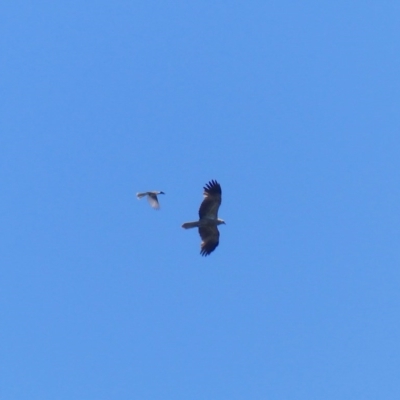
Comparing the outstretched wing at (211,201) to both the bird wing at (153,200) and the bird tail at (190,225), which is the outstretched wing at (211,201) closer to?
the bird tail at (190,225)

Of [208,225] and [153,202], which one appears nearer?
[208,225]

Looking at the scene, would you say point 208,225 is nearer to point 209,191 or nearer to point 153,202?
point 209,191

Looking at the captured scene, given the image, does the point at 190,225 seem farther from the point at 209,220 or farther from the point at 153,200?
the point at 153,200

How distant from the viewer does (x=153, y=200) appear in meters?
47.7

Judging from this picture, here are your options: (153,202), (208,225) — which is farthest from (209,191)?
(153,202)

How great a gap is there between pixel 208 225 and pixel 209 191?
1626 millimetres

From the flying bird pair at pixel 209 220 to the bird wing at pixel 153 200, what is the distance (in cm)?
653

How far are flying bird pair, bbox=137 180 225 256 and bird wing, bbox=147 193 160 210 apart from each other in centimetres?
653

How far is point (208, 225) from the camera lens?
41.4 meters

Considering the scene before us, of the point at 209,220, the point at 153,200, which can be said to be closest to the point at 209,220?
the point at 209,220

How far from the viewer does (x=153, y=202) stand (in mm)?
47531

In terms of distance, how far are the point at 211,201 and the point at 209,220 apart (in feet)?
2.98

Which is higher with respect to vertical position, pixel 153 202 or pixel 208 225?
pixel 153 202

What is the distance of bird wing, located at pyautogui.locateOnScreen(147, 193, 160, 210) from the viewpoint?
47.4 metres
